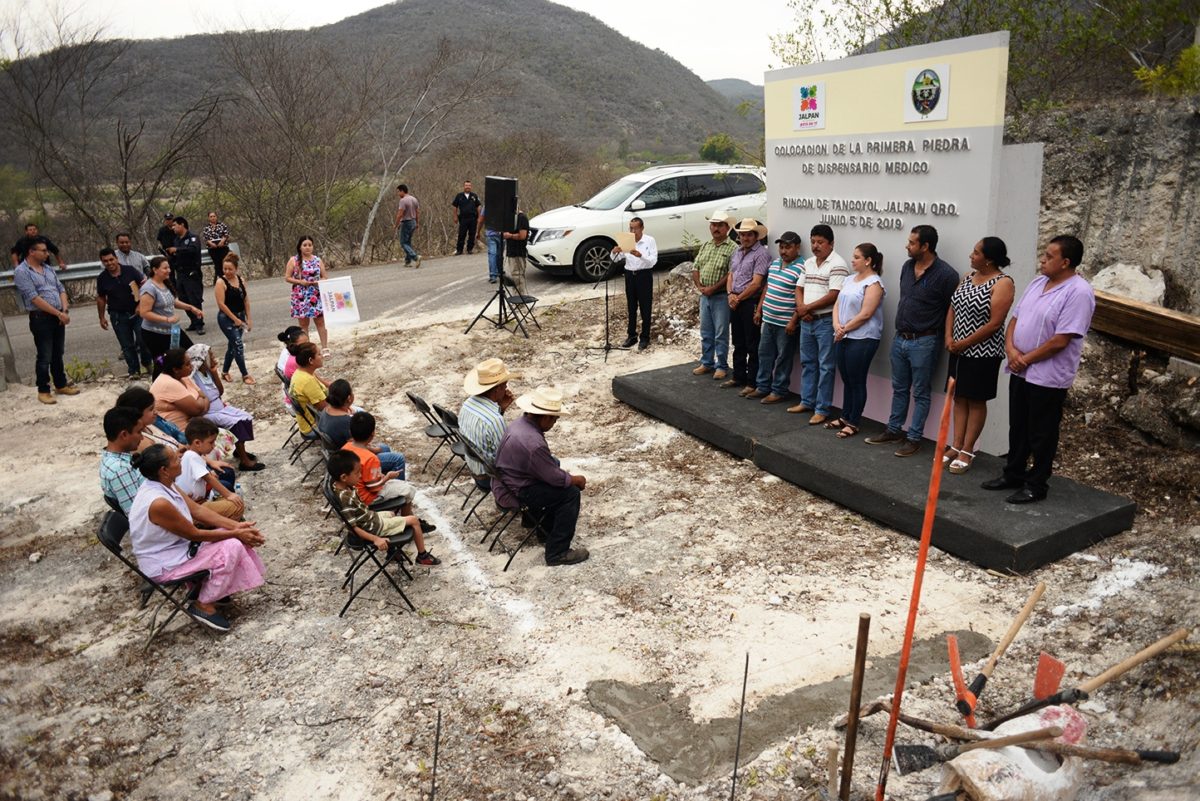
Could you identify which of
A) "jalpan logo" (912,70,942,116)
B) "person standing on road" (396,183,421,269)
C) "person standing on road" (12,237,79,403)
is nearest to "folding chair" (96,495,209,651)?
"person standing on road" (12,237,79,403)

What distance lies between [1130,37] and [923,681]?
10578mm

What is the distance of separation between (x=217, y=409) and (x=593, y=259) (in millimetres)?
7464

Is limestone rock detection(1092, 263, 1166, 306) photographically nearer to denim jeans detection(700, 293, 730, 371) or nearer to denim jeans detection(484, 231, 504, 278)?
denim jeans detection(700, 293, 730, 371)

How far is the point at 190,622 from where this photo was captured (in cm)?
528

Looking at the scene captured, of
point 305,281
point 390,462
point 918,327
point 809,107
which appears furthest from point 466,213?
point 918,327

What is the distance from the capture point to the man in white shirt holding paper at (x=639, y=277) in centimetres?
1014

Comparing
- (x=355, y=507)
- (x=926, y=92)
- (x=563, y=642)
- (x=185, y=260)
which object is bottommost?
(x=563, y=642)

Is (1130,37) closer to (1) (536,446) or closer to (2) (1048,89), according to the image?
(2) (1048,89)

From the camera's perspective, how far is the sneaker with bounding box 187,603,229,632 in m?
5.07

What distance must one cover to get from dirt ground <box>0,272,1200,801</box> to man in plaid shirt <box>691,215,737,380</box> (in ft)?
5.64

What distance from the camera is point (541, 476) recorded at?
5.45 metres

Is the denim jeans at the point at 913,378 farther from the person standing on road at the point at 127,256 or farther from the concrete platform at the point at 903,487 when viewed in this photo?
the person standing on road at the point at 127,256

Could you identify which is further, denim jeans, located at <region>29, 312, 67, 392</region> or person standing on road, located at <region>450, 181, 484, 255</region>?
person standing on road, located at <region>450, 181, 484, 255</region>

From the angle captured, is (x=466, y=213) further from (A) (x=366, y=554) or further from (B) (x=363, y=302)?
(A) (x=366, y=554)
